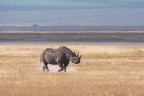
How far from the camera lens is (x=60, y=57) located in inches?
1344

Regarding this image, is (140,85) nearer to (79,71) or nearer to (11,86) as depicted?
(11,86)

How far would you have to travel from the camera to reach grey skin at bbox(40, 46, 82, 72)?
34.0 metres

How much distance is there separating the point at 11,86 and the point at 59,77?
446 cm

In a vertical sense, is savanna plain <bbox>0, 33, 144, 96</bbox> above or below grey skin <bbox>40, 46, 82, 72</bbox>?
below

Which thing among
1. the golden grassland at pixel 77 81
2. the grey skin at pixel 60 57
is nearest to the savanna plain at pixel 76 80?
the golden grassland at pixel 77 81

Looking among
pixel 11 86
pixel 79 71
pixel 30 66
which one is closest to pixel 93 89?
pixel 11 86

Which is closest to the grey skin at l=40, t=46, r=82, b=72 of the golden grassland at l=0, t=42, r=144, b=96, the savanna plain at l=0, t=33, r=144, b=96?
the savanna plain at l=0, t=33, r=144, b=96

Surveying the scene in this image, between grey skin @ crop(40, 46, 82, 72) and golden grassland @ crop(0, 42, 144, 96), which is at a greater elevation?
grey skin @ crop(40, 46, 82, 72)

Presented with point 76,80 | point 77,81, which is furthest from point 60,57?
point 77,81

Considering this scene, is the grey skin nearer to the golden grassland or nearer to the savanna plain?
the savanna plain

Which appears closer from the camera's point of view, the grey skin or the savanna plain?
the savanna plain

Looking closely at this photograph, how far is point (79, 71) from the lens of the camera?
33656 millimetres

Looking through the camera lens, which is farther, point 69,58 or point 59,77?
point 69,58

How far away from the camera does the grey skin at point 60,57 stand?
34.0 m
